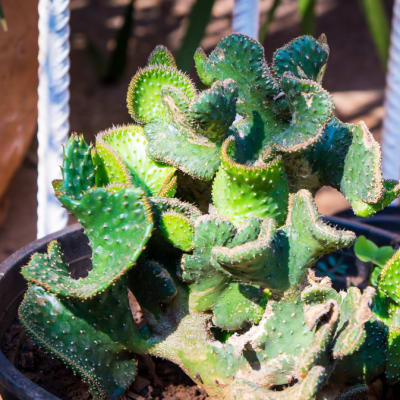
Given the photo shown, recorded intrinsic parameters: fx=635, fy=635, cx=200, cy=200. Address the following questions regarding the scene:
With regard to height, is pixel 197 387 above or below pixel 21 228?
above

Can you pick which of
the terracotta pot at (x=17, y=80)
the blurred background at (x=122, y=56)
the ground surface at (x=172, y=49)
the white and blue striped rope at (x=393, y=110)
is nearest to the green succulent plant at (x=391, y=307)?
the white and blue striped rope at (x=393, y=110)

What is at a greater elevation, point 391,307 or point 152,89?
point 152,89

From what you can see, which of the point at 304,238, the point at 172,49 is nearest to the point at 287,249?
the point at 304,238

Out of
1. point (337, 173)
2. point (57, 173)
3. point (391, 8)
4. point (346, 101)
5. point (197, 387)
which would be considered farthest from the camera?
point (391, 8)

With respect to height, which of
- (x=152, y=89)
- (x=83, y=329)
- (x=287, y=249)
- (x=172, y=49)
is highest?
(x=152, y=89)

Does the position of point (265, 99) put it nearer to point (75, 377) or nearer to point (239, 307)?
point (239, 307)

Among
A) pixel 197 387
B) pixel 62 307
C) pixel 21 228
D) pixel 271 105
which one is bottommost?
pixel 21 228

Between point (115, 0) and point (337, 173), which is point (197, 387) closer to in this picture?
point (337, 173)

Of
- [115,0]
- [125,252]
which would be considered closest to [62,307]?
[125,252]
